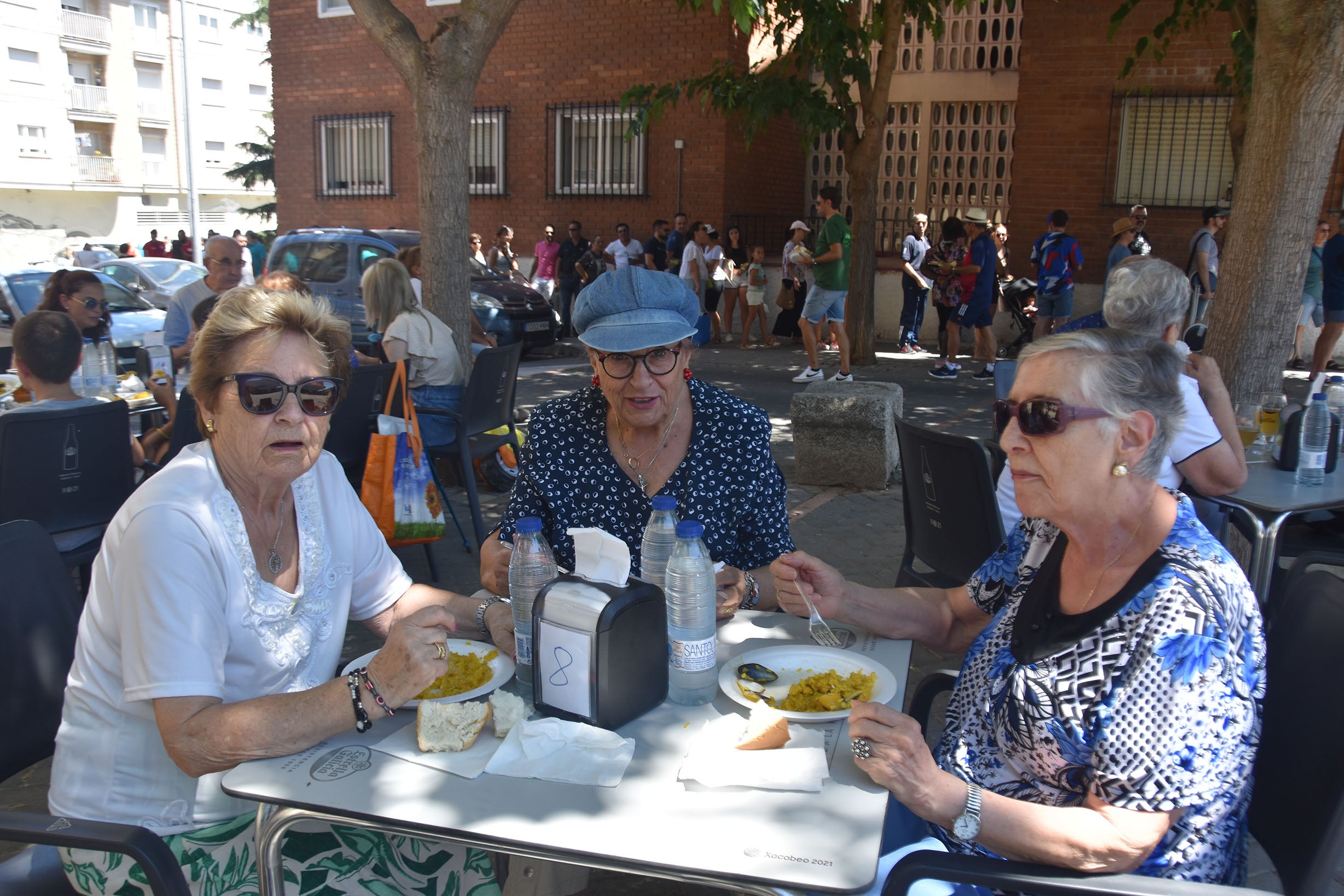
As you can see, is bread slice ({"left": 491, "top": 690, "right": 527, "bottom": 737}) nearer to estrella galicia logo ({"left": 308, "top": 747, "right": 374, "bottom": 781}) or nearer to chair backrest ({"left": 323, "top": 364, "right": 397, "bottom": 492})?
estrella galicia logo ({"left": 308, "top": 747, "right": 374, "bottom": 781})

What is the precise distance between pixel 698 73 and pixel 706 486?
14775 millimetres

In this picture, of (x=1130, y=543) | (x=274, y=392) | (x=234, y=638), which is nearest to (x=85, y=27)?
(x=274, y=392)

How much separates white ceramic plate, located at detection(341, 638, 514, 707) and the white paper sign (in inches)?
8.1

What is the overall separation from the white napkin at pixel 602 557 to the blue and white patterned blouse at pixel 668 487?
0.83 meters

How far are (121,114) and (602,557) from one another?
5128cm

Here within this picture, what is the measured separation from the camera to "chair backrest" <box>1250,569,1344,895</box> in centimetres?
165

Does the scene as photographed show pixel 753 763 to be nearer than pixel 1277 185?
Yes

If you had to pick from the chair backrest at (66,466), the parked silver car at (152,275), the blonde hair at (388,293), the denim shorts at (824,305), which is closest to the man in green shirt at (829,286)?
the denim shorts at (824,305)

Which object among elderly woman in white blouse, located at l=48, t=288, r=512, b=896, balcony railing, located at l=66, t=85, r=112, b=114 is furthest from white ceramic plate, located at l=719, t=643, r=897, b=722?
balcony railing, located at l=66, t=85, r=112, b=114

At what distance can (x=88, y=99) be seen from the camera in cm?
4312

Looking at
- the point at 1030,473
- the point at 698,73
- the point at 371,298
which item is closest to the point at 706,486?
the point at 1030,473

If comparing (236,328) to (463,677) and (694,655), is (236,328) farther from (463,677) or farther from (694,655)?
(694,655)

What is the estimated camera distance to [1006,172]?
16062 millimetres

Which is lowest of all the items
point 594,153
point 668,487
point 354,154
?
point 668,487
